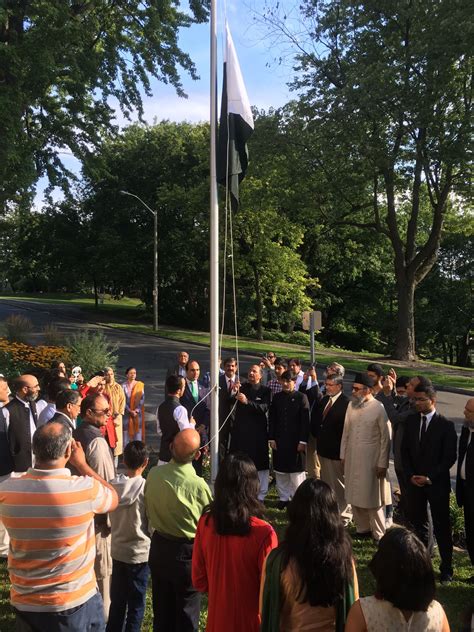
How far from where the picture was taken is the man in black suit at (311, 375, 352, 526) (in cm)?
680

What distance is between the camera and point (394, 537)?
95.5 inches

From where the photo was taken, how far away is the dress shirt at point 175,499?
11.7 ft

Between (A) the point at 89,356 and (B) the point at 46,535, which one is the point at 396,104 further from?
(B) the point at 46,535

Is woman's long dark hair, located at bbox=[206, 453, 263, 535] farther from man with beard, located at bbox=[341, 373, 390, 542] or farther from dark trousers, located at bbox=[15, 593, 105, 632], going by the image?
man with beard, located at bbox=[341, 373, 390, 542]

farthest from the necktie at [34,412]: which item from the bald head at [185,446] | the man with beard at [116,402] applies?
the bald head at [185,446]

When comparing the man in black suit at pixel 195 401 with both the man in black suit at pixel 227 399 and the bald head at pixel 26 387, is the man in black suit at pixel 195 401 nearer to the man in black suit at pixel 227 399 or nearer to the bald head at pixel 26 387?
the man in black suit at pixel 227 399

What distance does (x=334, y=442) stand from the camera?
6.82m

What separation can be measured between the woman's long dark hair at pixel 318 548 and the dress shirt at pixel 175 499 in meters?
1.04

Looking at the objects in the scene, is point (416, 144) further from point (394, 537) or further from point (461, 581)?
point (394, 537)

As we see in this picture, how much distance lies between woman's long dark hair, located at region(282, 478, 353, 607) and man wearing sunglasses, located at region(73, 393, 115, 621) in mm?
1760

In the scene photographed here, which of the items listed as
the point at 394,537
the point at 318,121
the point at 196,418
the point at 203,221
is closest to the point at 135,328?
the point at 203,221

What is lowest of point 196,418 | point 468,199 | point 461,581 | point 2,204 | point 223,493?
point 461,581

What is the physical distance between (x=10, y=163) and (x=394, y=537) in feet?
48.1

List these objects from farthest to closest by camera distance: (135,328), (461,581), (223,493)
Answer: (135,328), (461,581), (223,493)
